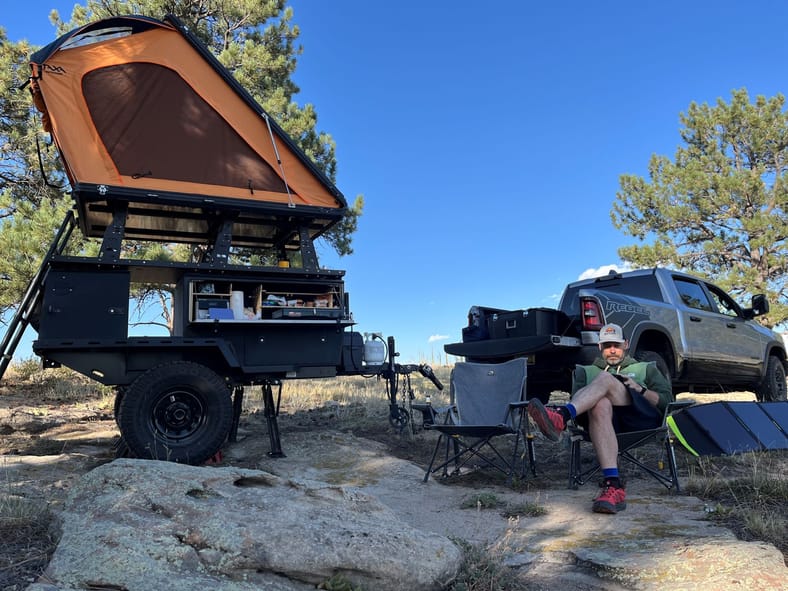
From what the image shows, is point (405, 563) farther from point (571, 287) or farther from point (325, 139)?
point (325, 139)

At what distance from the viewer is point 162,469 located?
124 inches

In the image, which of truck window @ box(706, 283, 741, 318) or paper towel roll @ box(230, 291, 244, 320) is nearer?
paper towel roll @ box(230, 291, 244, 320)

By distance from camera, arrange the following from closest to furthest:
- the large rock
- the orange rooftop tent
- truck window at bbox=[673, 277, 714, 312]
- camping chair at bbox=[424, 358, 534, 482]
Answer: the large rock, the orange rooftop tent, camping chair at bbox=[424, 358, 534, 482], truck window at bbox=[673, 277, 714, 312]

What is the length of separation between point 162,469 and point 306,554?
1.23m

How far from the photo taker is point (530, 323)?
612 centimetres

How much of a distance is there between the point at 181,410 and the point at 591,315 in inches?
159

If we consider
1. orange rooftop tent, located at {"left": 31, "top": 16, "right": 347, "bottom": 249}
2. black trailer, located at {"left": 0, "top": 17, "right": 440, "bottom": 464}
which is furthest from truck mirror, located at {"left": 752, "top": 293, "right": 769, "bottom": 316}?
orange rooftop tent, located at {"left": 31, "top": 16, "right": 347, "bottom": 249}

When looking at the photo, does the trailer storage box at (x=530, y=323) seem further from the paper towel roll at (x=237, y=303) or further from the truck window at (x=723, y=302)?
the truck window at (x=723, y=302)

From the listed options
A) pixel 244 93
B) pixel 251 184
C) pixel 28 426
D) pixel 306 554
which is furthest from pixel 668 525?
pixel 28 426

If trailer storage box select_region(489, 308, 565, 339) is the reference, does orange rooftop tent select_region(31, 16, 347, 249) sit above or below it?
above

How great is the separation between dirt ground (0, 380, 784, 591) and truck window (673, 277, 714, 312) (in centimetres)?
274

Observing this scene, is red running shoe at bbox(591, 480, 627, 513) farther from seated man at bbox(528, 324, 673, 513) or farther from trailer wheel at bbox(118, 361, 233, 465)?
trailer wheel at bbox(118, 361, 233, 465)

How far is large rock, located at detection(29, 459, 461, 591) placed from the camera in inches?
83.3

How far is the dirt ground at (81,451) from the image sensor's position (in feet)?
8.61
